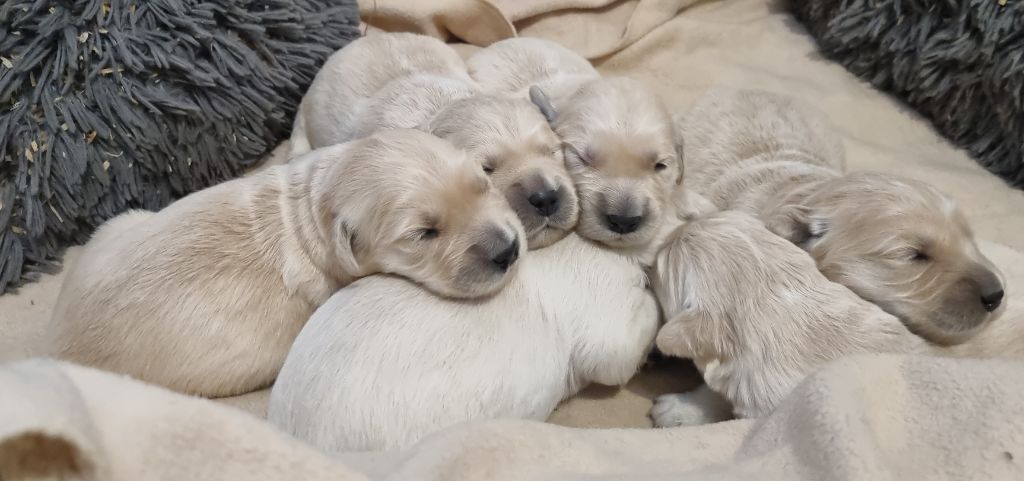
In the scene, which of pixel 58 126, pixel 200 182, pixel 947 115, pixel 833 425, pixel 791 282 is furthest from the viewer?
pixel 947 115

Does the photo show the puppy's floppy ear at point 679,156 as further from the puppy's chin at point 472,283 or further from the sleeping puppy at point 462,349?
the puppy's chin at point 472,283

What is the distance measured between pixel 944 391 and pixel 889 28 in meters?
1.88

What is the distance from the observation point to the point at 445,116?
2213 millimetres

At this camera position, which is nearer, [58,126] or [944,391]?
[944,391]

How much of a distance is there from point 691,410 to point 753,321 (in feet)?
1.02

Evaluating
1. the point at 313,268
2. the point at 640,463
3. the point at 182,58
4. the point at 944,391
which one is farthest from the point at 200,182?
the point at 944,391

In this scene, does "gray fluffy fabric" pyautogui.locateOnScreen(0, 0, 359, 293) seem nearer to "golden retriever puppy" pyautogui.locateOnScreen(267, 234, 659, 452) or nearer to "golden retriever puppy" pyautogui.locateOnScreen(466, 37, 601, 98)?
"golden retriever puppy" pyautogui.locateOnScreen(466, 37, 601, 98)

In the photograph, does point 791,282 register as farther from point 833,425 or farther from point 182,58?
point 182,58

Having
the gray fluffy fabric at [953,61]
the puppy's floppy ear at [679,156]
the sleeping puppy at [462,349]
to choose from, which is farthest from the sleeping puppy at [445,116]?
the gray fluffy fabric at [953,61]

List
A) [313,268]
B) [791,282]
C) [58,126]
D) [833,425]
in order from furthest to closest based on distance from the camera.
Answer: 1. [58,126]
2. [313,268]
3. [791,282]
4. [833,425]

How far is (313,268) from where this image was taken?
2020 mm

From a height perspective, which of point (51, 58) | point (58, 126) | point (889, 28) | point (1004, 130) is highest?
point (51, 58)

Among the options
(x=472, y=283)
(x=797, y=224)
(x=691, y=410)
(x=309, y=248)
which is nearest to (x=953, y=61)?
(x=797, y=224)

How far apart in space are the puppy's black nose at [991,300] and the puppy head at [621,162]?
2.56 ft
